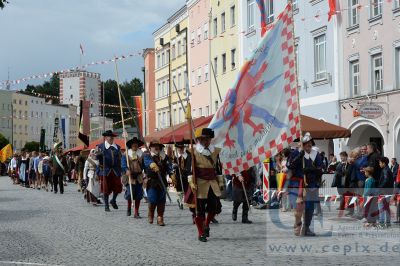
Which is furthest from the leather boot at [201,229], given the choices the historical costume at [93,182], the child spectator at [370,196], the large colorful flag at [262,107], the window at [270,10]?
the window at [270,10]

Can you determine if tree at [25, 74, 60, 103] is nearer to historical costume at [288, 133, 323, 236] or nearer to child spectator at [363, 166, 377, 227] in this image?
child spectator at [363, 166, 377, 227]

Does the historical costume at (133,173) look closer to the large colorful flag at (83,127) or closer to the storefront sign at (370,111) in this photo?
the storefront sign at (370,111)

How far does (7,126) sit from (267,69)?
484 feet

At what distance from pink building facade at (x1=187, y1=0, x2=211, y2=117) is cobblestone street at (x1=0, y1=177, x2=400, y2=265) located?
40.9 metres

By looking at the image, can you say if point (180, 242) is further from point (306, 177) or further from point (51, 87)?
point (51, 87)

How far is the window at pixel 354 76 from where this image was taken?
3369 centimetres

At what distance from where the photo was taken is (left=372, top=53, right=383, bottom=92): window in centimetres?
3187

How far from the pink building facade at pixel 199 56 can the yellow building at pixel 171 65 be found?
5.92 ft

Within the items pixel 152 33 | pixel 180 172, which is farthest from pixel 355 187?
pixel 152 33

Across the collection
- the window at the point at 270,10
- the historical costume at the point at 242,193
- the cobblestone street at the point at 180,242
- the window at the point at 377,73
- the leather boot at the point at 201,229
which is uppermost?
the window at the point at 270,10

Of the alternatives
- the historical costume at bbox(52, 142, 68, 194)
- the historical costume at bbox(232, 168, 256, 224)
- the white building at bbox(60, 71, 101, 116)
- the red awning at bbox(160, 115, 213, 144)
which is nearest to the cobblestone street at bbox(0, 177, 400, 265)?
the historical costume at bbox(232, 168, 256, 224)

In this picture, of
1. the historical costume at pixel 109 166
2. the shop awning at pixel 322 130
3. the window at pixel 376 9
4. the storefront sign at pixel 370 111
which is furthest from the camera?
the window at pixel 376 9

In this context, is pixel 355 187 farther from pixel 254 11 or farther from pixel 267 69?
pixel 254 11

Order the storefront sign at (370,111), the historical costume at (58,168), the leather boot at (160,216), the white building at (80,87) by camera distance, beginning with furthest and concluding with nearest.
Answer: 1. the white building at (80,87)
2. the historical costume at (58,168)
3. the storefront sign at (370,111)
4. the leather boot at (160,216)
